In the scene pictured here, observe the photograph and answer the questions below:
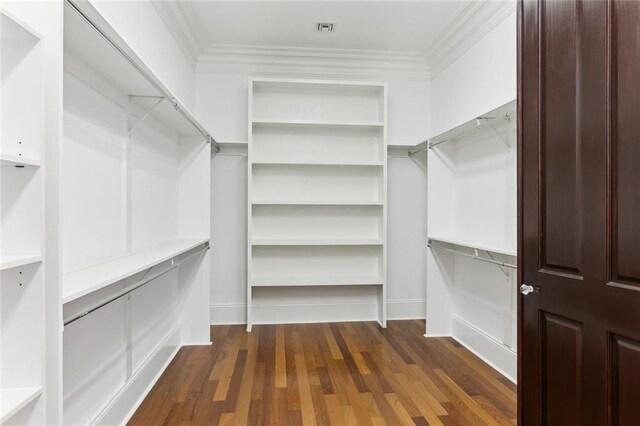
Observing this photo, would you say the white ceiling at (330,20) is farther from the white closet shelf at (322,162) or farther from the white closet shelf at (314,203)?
the white closet shelf at (314,203)

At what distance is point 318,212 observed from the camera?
3.51 metres

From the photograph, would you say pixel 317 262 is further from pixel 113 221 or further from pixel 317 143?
pixel 113 221

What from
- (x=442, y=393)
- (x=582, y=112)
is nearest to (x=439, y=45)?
(x=582, y=112)

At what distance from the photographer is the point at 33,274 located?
3.03 feet

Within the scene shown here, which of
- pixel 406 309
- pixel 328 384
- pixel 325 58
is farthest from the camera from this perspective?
pixel 406 309

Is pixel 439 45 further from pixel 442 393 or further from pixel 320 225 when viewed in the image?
pixel 442 393

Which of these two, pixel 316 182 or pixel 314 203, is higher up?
pixel 316 182

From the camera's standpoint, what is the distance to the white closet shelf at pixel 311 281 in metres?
3.19

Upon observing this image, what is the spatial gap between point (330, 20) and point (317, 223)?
6.10 ft

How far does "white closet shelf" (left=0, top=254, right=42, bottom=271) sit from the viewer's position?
31.7 inches

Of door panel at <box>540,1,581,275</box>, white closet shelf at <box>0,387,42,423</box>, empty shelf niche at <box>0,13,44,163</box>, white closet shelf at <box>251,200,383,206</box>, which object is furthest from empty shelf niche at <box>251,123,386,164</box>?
white closet shelf at <box>0,387,42,423</box>

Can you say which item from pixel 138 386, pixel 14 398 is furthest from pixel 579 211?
pixel 138 386

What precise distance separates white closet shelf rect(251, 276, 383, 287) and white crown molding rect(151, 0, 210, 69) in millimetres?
2182

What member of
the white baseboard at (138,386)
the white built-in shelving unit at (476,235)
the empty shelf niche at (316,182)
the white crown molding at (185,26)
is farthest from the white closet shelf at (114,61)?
the white built-in shelving unit at (476,235)
